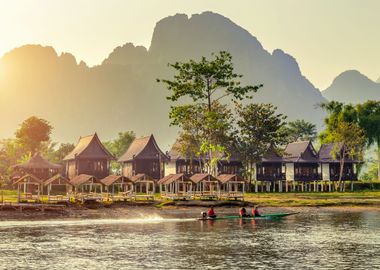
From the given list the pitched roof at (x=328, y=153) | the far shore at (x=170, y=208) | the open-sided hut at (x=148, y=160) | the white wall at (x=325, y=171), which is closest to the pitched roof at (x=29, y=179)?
the far shore at (x=170, y=208)

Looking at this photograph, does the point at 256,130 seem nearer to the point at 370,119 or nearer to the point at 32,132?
the point at 370,119

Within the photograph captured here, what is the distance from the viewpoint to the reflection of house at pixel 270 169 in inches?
4122

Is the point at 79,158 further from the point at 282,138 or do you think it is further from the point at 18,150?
the point at 18,150

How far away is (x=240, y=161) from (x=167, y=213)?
47325 mm

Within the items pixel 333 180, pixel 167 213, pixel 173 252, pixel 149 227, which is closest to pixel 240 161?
pixel 333 180

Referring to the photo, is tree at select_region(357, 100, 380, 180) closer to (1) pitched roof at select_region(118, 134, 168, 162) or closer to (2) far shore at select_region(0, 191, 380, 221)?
(2) far shore at select_region(0, 191, 380, 221)

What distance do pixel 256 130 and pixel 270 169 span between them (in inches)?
527

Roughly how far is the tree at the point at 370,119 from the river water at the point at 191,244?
64.3 metres

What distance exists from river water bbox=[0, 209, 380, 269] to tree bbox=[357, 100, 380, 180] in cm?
6425

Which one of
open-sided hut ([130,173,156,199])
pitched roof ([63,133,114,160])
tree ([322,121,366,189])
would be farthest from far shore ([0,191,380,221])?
pitched roof ([63,133,114,160])

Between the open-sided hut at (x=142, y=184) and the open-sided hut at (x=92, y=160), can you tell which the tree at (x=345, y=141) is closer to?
the open-sided hut at (x=142, y=184)

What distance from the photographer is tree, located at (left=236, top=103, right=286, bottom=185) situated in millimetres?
95500

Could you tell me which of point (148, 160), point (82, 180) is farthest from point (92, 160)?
point (82, 180)

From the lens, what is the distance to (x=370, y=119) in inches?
4377
